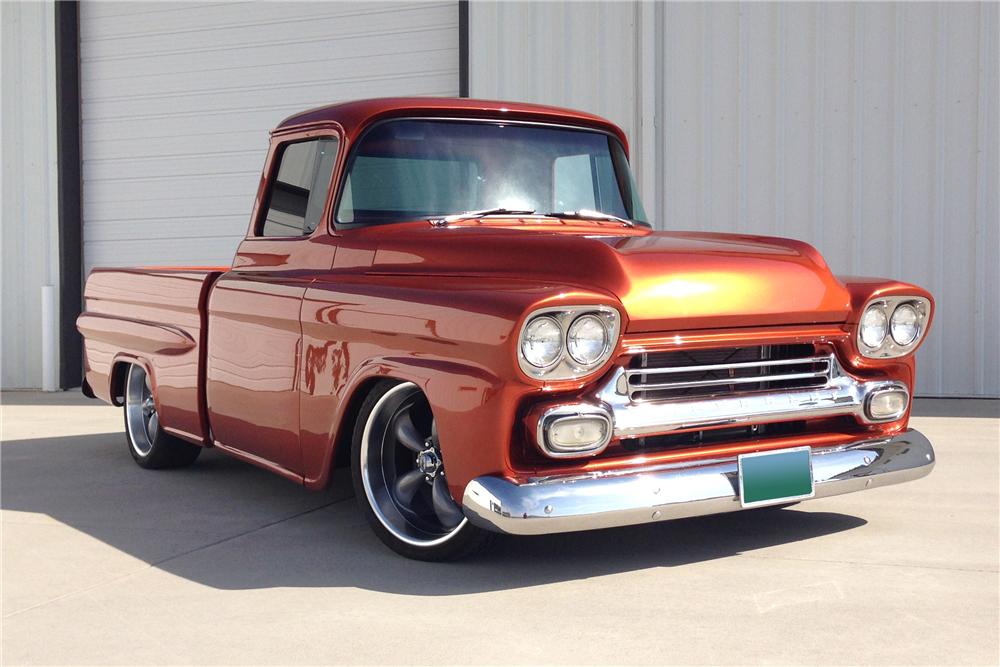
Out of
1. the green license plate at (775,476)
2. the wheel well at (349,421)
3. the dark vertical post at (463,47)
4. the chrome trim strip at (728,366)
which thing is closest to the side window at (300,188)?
the wheel well at (349,421)

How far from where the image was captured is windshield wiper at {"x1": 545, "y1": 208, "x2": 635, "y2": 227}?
441 centimetres

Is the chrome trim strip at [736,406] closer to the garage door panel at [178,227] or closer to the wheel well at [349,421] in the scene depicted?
the wheel well at [349,421]

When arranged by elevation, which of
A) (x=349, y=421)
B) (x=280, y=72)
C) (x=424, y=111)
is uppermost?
(x=280, y=72)

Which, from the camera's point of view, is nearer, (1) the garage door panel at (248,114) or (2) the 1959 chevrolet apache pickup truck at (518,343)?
(2) the 1959 chevrolet apache pickup truck at (518,343)

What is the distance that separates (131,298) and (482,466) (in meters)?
3.15

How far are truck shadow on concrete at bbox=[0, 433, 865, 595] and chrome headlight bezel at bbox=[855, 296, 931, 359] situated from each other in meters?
0.71

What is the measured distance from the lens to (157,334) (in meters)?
5.45

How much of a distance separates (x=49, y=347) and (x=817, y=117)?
721 cm

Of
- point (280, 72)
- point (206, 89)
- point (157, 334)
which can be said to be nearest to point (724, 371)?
point (157, 334)

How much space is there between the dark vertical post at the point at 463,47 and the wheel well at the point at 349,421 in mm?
5740

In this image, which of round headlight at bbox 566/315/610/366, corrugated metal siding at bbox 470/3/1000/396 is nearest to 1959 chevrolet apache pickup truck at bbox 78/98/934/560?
round headlight at bbox 566/315/610/366

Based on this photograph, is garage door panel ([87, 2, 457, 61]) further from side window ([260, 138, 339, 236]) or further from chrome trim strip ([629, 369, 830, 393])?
chrome trim strip ([629, 369, 830, 393])

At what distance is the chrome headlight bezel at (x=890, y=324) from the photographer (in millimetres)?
3961

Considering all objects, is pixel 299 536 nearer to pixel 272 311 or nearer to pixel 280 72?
pixel 272 311
